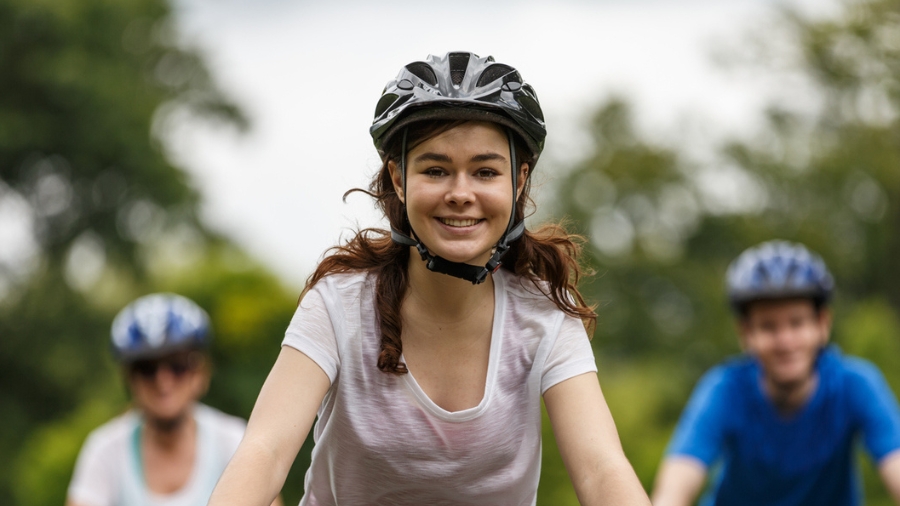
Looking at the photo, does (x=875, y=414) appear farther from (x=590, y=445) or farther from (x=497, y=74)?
(x=497, y=74)

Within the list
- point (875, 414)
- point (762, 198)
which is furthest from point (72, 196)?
point (875, 414)

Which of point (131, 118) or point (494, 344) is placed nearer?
point (494, 344)

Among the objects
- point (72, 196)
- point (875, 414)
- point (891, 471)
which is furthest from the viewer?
point (72, 196)

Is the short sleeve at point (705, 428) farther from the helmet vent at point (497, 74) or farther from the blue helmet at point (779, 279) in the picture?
the helmet vent at point (497, 74)

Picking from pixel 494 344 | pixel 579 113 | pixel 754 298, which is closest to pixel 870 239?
pixel 579 113

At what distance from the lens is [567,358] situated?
3.59 m

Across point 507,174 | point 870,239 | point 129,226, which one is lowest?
point 129,226

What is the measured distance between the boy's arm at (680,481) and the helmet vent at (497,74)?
259cm

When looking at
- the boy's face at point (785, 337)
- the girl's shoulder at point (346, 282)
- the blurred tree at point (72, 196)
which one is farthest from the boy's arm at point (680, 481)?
the blurred tree at point (72, 196)

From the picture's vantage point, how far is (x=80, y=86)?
96.2 ft

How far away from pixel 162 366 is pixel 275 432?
3.19 meters

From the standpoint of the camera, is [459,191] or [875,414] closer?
[459,191]

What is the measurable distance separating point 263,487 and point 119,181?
2860 cm

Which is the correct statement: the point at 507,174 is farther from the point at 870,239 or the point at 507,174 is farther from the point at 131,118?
the point at 870,239
